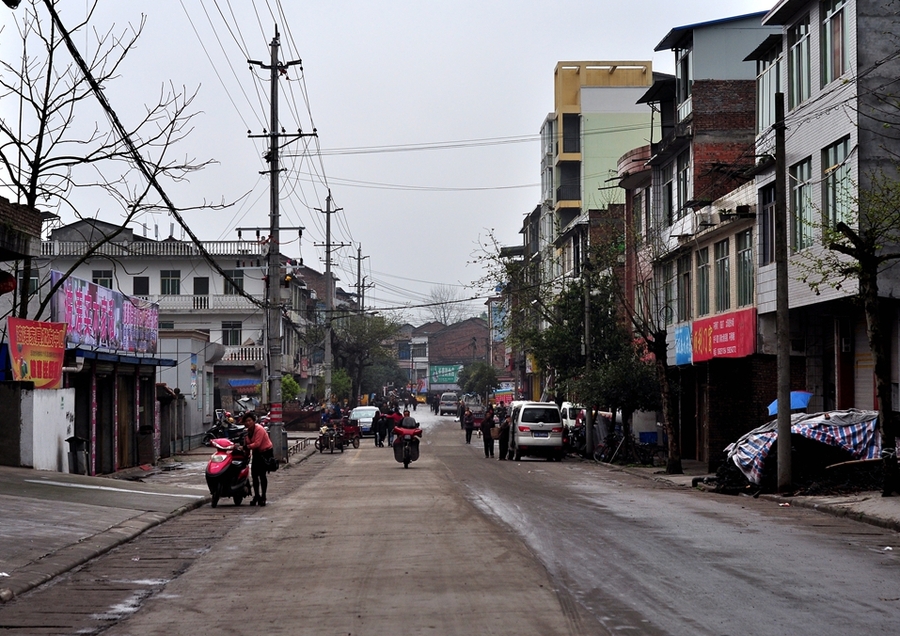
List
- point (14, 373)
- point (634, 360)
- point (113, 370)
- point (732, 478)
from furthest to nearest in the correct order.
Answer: point (634, 360)
point (113, 370)
point (732, 478)
point (14, 373)

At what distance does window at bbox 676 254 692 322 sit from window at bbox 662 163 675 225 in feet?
5.70

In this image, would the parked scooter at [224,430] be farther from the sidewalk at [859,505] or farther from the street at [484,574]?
the sidewalk at [859,505]

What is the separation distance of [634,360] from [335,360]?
61.7 m

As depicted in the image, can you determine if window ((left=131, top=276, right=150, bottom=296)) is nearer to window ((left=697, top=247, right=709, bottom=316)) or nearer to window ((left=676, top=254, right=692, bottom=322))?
window ((left=676, top=254, right=692, bottom=322))

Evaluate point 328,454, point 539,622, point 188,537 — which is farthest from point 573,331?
point 539,622

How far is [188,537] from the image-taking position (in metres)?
15.5

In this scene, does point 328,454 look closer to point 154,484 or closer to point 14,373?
point 154,484

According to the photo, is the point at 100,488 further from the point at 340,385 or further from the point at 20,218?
the point at 340,385

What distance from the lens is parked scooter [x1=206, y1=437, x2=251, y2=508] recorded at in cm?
2023

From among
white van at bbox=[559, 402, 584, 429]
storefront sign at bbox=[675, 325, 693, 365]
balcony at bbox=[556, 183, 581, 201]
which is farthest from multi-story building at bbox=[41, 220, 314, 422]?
storefront sign at bbox=[675, 325, 693, 365]

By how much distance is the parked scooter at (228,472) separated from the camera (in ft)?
66.4

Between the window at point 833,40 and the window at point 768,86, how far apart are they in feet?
11.4

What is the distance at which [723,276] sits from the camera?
117 ft

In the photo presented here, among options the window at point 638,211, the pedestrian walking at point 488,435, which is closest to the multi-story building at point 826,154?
the pedestrian walking at point 488,435
